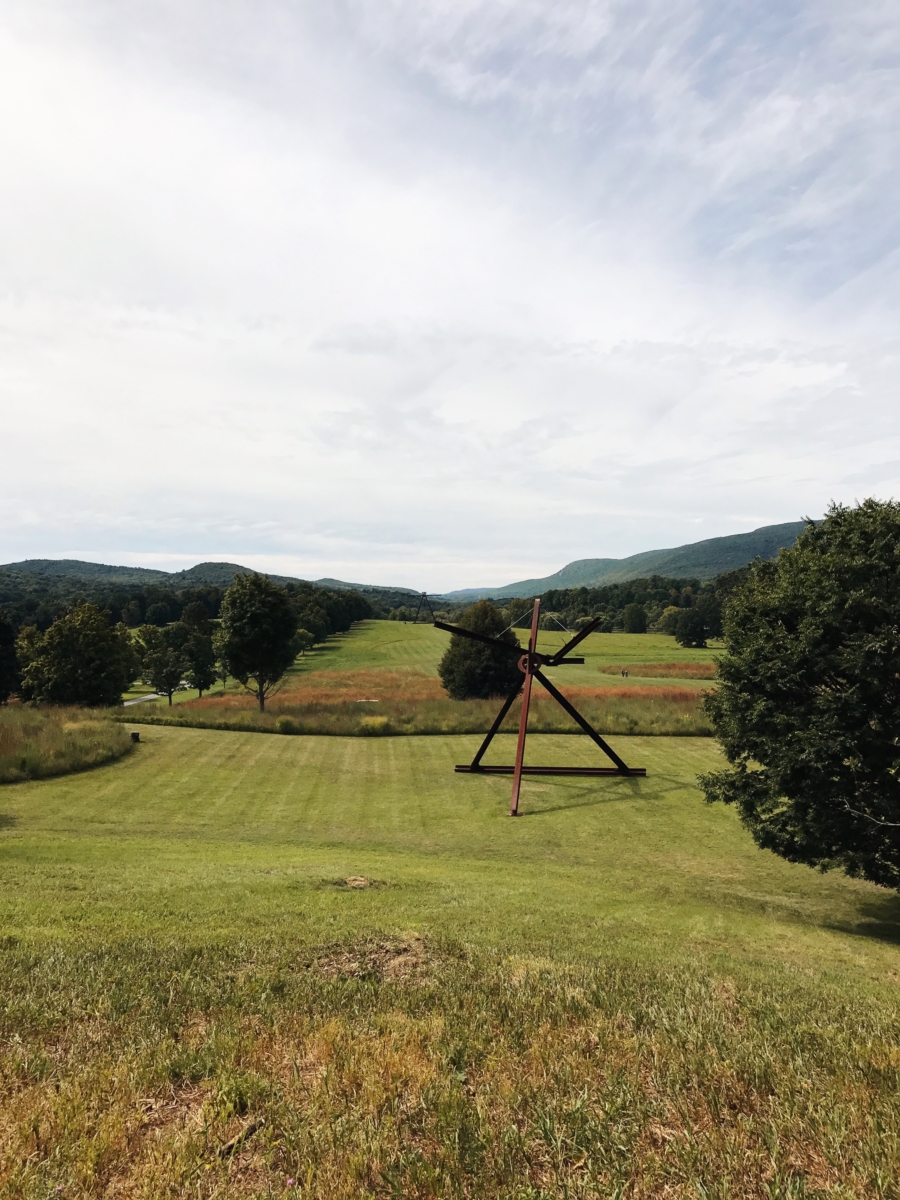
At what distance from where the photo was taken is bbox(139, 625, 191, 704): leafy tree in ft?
258

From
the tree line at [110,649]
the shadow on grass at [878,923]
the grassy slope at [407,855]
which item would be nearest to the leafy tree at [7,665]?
the tree line at [110,649]

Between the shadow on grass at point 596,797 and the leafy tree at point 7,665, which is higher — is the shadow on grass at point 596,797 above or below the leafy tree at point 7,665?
below

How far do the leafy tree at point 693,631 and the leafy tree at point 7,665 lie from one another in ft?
343

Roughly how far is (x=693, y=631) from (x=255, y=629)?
88.8 meters

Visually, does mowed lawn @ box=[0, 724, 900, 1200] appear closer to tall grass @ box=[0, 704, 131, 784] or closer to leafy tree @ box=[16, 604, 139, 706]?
tall grass @ box=[0, 704, 131, 784]

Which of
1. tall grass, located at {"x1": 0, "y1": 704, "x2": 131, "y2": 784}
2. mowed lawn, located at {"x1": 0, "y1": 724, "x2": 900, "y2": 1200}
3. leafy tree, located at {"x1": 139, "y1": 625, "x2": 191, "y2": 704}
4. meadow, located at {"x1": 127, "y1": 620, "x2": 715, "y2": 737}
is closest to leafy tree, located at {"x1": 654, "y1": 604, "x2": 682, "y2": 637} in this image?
meadow, located at {"x1": 127, "y1": 620, "x2": 715, "y2": 737}

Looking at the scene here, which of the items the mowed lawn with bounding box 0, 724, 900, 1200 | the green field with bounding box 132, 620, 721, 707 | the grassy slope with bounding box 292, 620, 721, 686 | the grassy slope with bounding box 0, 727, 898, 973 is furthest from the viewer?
the grassy slope with bounding box 292, 620, 721, 686

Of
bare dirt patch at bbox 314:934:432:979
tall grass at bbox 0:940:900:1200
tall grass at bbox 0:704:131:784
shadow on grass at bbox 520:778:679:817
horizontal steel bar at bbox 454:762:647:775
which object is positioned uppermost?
tall grass at bbox 0:940:900:1200

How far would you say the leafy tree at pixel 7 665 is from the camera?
189ft

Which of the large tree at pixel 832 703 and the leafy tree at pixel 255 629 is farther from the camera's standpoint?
the leafy tree at pixel 255 629

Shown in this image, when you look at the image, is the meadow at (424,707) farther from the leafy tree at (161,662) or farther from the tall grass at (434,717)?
the leafy tree at (161,662)

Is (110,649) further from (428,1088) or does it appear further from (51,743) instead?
(428,1088)

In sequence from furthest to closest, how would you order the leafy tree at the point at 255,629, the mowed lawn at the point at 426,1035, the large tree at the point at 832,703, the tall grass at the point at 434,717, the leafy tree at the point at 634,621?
the leafy tree at the point at 634,621
the leafy tree at the point at 255,629
the tall grass at the point at 434,717
the large tree at the point at 832,703
the mowed lawn at the point at 426,1035

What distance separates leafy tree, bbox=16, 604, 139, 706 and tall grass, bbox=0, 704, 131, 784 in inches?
426
